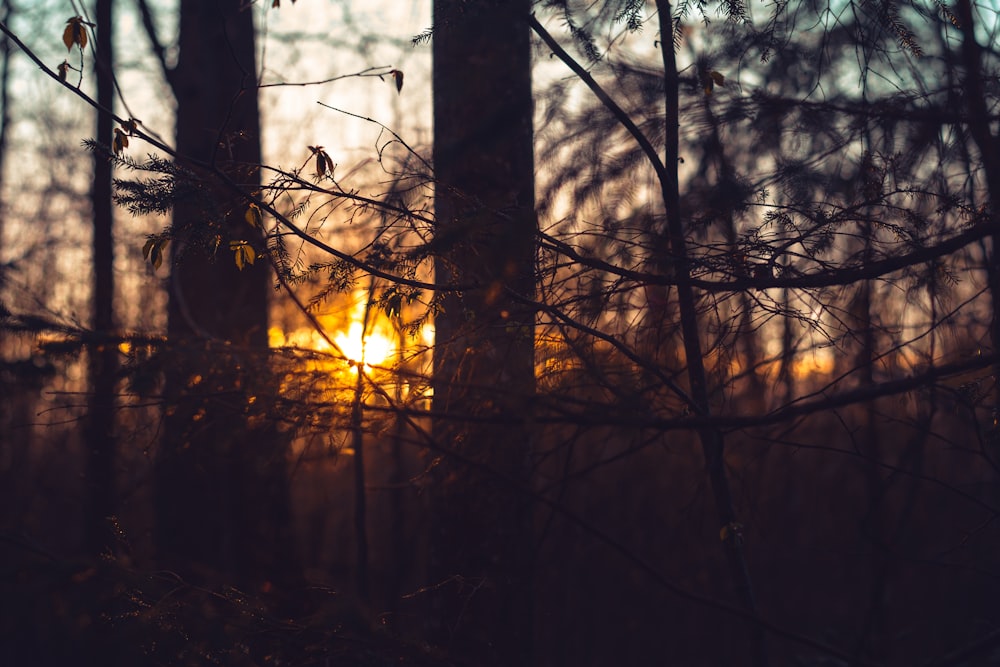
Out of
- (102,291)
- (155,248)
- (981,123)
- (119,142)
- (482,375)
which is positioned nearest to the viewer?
(155,248)

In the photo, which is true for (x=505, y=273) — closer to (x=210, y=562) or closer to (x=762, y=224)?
(x=762, y=224)

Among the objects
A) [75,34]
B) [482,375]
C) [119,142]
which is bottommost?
[482,375]

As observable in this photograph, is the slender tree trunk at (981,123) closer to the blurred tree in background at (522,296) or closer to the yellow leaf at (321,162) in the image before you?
the blurred tree in background at (522,296)

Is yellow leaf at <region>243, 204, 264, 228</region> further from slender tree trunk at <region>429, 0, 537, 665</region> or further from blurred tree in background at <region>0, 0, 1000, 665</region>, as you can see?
slender tree trunk at <region>429, 0, 537, 665</region>

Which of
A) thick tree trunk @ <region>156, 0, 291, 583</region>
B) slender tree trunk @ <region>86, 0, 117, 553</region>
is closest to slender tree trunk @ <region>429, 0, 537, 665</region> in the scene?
thick tree trunk @ <region>156, 0, 291, 583</region>

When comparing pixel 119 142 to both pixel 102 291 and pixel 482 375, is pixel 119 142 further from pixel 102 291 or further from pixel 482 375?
pixel 102 291

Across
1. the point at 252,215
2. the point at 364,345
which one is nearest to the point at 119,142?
the point at 252,215

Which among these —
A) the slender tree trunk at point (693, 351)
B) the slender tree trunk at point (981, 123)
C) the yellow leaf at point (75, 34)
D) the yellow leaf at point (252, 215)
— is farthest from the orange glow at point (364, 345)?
the slender tree trunk at point (981, 123)

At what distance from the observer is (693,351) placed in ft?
9.84

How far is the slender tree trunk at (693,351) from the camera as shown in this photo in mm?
2895

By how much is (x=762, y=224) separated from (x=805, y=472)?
9.21m

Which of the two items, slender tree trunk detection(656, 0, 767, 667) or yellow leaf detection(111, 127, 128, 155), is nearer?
yellow leaf detection(111, 127, 128, 155)

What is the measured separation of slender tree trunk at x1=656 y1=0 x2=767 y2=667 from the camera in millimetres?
2895

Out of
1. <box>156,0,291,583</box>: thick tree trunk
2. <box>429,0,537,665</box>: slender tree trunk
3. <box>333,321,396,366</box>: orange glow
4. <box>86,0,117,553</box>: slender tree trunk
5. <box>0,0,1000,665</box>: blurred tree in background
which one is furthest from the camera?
<box>156,0,291,583</box>: thick tree trunk
